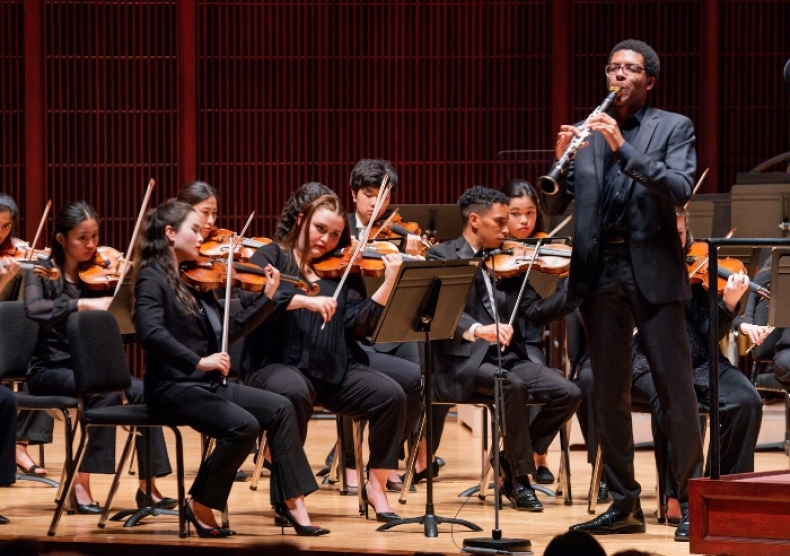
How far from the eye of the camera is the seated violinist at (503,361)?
4.63m

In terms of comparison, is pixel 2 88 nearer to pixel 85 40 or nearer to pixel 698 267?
pixel 85 40

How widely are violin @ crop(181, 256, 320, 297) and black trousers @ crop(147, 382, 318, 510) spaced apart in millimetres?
353

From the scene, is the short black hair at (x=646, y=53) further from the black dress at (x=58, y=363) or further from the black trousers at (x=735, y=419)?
the black dress at (x=58, y=363)

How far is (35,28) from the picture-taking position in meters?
7.58

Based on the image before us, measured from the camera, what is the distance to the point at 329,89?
778cm

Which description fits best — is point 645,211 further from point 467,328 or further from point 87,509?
point 87,509

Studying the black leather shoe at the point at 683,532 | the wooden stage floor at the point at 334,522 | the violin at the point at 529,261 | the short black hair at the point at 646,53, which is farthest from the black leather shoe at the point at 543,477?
the short black hair at the point at 646,53

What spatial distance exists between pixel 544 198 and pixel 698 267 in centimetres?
102

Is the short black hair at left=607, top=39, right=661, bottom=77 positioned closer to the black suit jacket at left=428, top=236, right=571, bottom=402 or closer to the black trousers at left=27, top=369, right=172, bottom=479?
the black suit jacket at left=428, top=236, right=571, bottom=402

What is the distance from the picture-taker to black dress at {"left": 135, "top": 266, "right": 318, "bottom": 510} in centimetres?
396

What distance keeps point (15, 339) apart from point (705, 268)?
2.56 metres

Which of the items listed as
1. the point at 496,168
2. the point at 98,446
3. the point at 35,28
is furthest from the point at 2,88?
the point at 98,446

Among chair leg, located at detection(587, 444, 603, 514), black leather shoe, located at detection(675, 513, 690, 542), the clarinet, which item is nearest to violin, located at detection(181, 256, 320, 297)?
the clarinet

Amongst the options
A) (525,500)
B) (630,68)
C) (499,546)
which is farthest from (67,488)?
(630,68)
